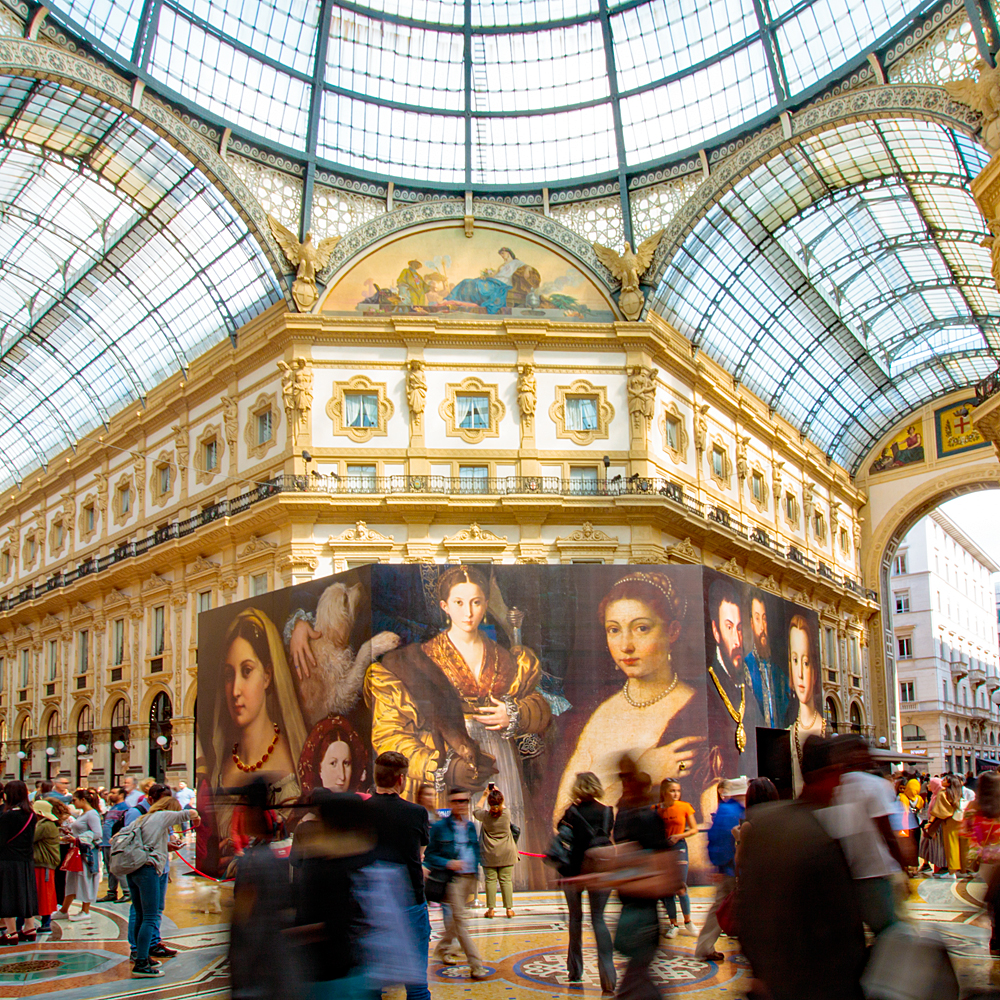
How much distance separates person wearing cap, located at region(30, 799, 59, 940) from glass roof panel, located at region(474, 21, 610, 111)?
121 ft

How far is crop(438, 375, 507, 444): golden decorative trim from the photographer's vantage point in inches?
1555

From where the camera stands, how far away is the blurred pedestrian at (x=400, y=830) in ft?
24.8

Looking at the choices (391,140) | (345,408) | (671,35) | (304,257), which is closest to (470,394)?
(345,408)

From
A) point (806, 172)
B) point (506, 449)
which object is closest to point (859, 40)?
point (806, 172)

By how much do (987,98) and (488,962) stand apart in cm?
2603

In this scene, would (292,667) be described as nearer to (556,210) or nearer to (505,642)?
(505,642)

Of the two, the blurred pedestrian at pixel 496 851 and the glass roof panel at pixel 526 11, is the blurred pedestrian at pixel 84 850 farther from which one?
the glass roof panel at pixel 526 11

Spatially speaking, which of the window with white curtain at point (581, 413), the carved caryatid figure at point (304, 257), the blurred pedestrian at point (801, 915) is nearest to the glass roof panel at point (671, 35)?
the window with white curtain at point (581, 413)

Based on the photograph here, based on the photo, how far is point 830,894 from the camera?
4504 mm

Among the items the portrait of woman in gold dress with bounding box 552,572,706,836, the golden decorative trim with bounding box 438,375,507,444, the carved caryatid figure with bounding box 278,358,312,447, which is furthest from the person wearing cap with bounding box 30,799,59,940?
the golden decorative trim with bounding box 438,375,507,444

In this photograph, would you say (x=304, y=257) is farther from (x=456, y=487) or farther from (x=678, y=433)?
(x=678, y=433)

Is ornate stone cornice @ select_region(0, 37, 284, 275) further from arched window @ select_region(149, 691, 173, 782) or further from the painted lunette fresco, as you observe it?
arched window @ select_region(149, 691, 173, 782)

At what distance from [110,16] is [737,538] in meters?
31.4

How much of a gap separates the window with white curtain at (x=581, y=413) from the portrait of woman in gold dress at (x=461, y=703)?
20.1 metres
